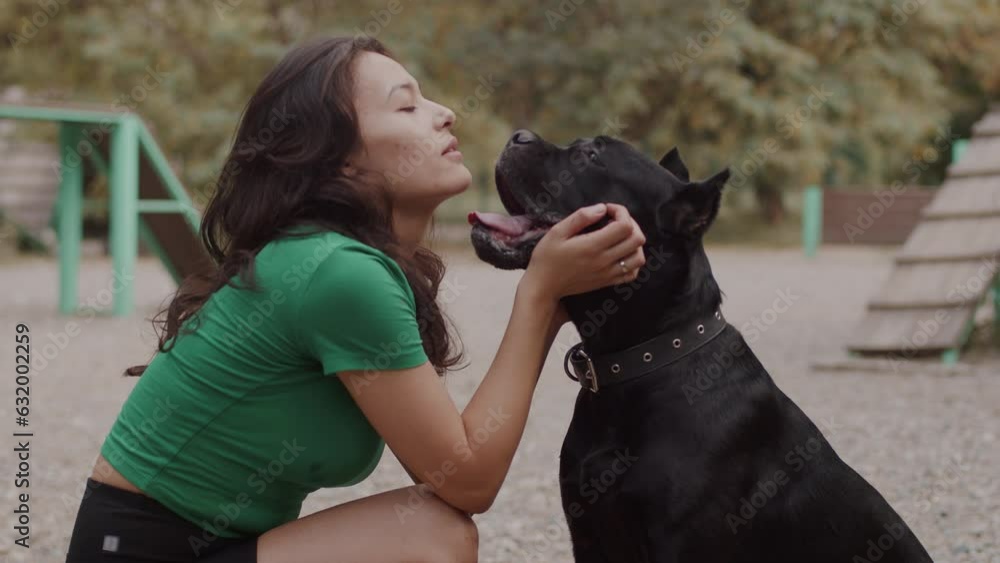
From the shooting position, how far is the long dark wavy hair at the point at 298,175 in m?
2.25

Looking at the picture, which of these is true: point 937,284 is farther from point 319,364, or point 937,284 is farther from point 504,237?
point 319,364

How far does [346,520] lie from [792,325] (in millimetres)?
7681

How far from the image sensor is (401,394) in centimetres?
212

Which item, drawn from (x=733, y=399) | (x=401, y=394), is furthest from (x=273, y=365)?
(x=733, y=399)

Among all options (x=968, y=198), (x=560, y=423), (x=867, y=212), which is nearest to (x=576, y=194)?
(x=560, y=423)

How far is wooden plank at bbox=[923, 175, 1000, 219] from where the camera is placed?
293 inches

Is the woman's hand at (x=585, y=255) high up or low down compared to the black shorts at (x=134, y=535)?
up

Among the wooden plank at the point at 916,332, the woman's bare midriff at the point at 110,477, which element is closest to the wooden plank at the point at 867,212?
the wooden plank at the point at 916,332

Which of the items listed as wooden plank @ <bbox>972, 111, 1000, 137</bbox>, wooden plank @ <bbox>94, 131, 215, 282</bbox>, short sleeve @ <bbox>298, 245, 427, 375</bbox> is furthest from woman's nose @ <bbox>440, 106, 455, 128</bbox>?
wooden plank @ <bbox>94, 131, 215, 282</bbox>

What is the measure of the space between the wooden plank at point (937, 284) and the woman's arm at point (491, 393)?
5.21 meters

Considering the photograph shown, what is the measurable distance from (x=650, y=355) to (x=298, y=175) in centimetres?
86

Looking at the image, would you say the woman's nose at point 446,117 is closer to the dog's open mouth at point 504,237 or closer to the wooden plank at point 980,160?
the dog's open mouth at point 504,237

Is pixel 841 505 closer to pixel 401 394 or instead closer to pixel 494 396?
pixel 494 396

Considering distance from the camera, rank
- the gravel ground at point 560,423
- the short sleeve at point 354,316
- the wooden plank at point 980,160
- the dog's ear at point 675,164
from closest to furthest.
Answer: the short sleeve at point 354,316
the dog's ear at point 675,164
the gravel ground at point 560,423
the wooden plank at point 980,160
